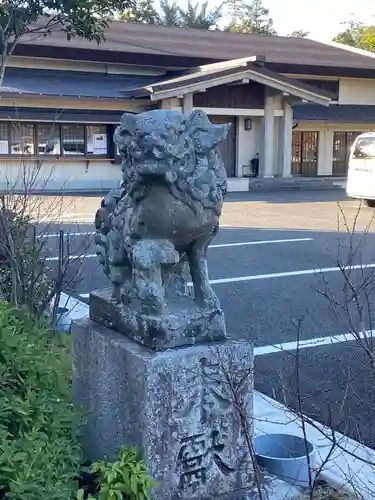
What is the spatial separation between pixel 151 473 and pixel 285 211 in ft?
47.1

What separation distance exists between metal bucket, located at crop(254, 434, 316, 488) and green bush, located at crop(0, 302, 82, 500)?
3.53ft

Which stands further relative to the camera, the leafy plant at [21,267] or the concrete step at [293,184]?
the concrete step at [293,184]

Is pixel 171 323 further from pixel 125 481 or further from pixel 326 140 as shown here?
pixel 326 140

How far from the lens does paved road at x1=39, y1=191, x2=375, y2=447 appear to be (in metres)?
4.53

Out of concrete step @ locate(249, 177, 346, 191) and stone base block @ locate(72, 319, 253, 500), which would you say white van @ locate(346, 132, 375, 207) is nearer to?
concrete step @ locate(249, 177, 346, 191)

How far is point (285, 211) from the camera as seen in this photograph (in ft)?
55.8

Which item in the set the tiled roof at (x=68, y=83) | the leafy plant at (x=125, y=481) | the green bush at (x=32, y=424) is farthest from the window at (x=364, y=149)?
the leafy plant at (x=125, y=481)

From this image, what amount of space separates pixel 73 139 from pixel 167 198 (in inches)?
784

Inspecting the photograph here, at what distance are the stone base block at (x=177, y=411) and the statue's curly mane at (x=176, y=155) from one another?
74 cm

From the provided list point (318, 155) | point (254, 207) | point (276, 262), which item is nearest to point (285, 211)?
point (254, 207)

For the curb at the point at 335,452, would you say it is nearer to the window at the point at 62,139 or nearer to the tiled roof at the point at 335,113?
the window at the point at 62,139

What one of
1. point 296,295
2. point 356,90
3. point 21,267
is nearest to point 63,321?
point 21,267

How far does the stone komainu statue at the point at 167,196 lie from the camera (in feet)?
10.0

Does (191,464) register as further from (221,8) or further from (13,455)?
(221,8)
